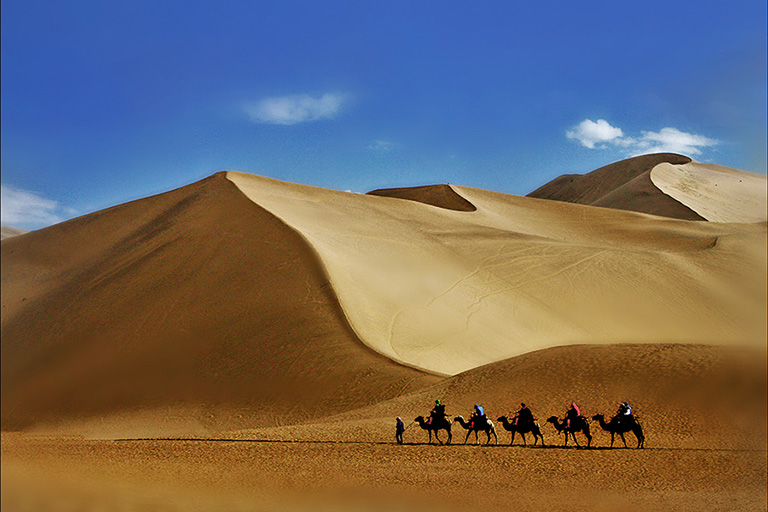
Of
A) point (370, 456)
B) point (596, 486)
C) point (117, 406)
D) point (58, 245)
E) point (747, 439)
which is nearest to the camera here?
point (596, 486)

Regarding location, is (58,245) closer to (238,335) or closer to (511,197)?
(238,335)

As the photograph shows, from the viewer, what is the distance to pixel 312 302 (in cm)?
2856

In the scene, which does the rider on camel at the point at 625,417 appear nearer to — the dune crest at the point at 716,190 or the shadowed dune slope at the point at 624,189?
the shadowed dune slope at the point at 624,189

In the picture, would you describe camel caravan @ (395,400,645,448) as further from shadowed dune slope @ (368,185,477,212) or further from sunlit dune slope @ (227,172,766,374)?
shadowed dune slope @ (368,185,477,212)

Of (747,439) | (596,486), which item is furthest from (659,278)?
(596,486)

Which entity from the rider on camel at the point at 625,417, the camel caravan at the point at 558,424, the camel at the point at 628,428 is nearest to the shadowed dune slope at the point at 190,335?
the camel caravan at the point at 558,424

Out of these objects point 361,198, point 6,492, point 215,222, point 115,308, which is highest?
point 361,198

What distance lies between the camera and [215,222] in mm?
39625

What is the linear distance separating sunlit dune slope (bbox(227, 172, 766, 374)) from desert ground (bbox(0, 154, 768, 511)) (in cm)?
19

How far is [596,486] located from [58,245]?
36106 mm

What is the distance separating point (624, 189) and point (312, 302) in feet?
229

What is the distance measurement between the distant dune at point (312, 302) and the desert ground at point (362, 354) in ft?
0.41

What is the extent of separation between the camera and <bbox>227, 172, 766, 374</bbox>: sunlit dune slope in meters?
29.6

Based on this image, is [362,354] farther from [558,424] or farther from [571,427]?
[571,427]
